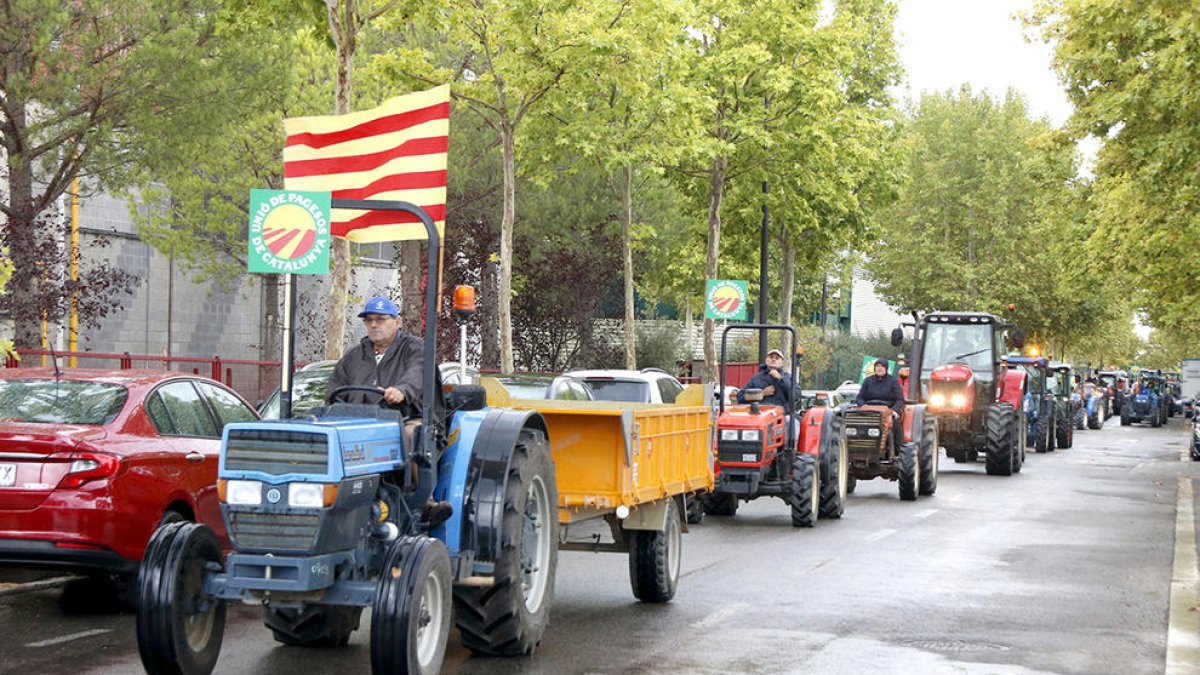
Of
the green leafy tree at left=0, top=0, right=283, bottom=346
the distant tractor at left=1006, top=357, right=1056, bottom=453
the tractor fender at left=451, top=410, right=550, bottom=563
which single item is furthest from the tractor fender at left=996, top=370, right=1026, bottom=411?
the tractor fender at left=451, top=410, right=550, bottom=563

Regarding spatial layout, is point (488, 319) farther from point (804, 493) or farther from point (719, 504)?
point (804, 493)

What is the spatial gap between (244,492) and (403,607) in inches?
36.3

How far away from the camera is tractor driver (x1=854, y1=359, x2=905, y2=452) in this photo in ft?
79.8

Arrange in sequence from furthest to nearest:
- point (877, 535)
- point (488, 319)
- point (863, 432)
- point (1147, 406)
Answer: point (1147, 406)
point (488, 319)
point (863, 432)
point (877, 535)

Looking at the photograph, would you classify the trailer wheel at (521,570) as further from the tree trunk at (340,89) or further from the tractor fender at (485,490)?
the tree trunk at (340,89)

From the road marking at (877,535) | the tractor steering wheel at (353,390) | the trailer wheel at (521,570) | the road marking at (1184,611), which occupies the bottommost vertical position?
the road marking at (877,535)

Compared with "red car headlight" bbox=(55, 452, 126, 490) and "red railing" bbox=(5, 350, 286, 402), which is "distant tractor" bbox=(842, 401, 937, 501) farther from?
"red car headlight" bbox=(55, 452, 126, 490)

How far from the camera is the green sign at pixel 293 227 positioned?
29.1 feet

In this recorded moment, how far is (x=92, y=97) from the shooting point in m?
20.5

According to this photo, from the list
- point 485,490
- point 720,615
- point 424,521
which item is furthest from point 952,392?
point 424,521

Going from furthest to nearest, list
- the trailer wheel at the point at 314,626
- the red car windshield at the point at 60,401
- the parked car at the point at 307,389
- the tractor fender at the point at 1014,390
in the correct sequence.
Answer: the tractor fender at the point at 1014,390, the parked car at the point at 307,389, the red car windshield at the point at 60,401, the trailer wheel at the point at 314,626

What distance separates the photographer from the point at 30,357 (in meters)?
20.4

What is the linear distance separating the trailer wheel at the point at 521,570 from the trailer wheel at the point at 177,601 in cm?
164

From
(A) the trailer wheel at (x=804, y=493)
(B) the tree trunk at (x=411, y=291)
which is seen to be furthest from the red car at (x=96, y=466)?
(B) the tree trunk at (x=411, y=291)
